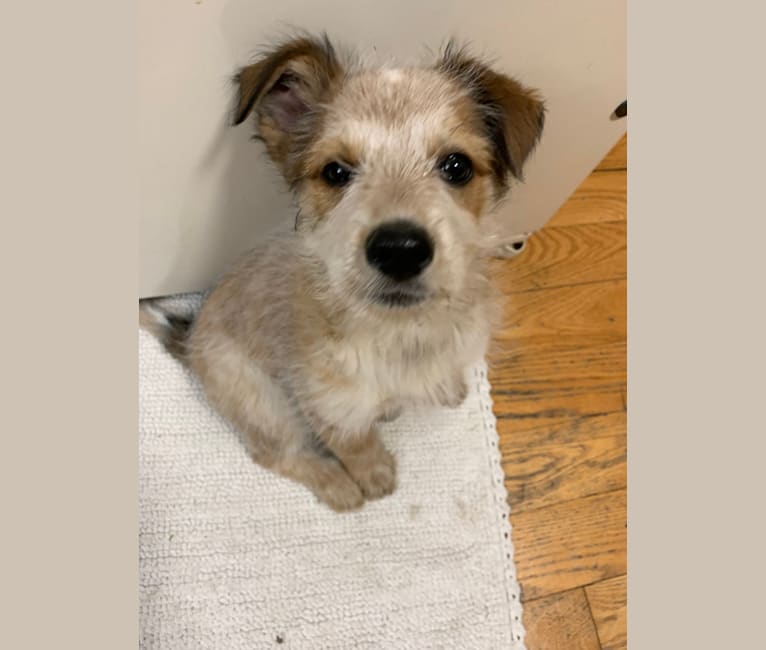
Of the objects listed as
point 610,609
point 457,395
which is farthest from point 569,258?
point 610,609

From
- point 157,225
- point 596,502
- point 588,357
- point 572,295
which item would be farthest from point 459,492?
point 157,225

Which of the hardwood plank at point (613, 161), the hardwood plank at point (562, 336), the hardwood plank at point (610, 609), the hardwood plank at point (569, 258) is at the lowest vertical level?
the hardwood plank at point (610, 609)

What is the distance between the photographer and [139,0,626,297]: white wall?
→ 1583 mm

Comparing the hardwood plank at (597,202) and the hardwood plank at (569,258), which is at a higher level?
the hardwood plank at (597,202)

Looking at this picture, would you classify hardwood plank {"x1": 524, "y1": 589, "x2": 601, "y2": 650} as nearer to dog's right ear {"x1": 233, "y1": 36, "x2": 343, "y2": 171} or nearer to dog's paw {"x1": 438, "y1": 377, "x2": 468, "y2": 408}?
dog's paw {"x1": 438, "y1": 377, "x2": 468, "y2": 408}

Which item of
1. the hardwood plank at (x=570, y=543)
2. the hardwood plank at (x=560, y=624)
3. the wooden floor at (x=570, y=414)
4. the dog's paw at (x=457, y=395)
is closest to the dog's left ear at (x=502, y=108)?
the wooden floor at (x=570, y=414)

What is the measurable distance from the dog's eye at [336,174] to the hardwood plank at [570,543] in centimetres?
159

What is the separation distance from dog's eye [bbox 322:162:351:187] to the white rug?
4.12ft

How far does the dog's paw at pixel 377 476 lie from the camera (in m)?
2.34

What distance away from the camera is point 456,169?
5.48 feet

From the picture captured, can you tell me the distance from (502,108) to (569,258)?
1.40m

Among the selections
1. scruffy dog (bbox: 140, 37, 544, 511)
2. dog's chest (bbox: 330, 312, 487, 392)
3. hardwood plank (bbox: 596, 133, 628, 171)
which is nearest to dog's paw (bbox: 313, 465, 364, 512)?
scruffy dog (bbox: 140, 37, 544, 511)

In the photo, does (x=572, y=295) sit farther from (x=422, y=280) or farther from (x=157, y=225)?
(x=157, y=225)

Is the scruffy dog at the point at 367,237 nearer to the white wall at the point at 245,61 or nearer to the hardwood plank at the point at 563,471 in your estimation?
the white wall at the point at 245,61
